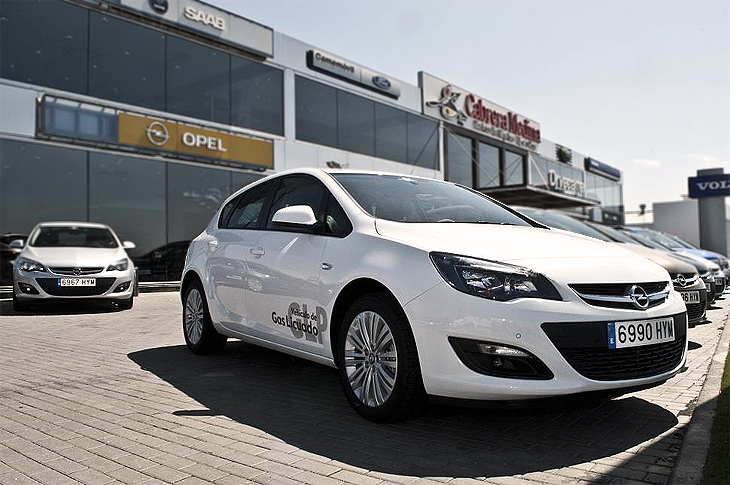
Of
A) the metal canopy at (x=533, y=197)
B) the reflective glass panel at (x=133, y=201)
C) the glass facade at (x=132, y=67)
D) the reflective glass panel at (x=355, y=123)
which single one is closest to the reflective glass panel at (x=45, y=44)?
the glass facade at (x=132, y=67)

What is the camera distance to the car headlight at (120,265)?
10.4 meters

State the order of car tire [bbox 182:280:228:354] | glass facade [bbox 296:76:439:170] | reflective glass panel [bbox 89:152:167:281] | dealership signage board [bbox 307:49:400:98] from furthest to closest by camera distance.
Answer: dealership signage board [bbox 307:49:400:98], glass facade [bbox 296:76:439:170], reflective glass panel [bbox 89:152:167:281], car tire [bbox 182:280:228:354]

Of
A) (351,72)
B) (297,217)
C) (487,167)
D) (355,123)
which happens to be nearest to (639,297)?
(297,217)

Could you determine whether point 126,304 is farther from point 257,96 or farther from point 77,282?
point 257,96

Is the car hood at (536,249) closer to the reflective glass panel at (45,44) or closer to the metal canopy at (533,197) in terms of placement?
the reflective glass panel at (45,44)

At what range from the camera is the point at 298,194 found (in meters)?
4.95

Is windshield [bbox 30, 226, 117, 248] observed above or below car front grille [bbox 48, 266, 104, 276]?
above

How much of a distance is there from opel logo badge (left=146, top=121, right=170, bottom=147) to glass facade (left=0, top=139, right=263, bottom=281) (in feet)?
1.78

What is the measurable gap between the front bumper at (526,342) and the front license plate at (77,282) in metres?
7.99

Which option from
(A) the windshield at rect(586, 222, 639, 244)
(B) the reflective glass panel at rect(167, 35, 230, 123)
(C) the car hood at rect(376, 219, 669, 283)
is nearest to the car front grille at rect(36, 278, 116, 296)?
(C) the car hood at rect(376, 219, 669, 283)

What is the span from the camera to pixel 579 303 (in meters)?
3.33

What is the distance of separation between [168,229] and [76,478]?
14.8 meters

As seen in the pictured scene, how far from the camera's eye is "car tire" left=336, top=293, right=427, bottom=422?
3.55 m

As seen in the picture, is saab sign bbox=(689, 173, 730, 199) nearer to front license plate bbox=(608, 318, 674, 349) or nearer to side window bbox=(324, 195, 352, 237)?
front license plate bbox=(608, 318, 674, 349)
